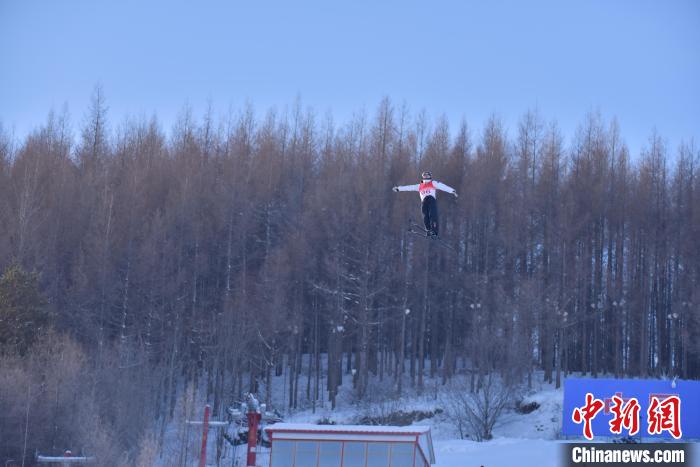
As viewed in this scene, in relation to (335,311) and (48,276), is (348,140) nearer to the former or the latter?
(335,311)

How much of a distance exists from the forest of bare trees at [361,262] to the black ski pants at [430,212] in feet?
71.0

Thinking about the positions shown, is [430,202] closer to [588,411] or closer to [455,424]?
[588,411]

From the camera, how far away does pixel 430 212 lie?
703 inches

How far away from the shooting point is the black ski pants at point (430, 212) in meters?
17.7

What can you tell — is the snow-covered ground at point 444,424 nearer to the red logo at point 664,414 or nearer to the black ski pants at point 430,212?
the red logo at point 664,414

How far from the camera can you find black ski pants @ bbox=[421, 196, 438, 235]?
58.2ft

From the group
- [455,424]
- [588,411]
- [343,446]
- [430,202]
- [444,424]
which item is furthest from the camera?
[444,424]

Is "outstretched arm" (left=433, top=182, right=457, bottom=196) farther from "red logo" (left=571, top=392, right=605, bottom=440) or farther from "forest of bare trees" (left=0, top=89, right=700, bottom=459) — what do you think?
"forest of bare trees" (left=0, top=89, right=700, bottom=459)

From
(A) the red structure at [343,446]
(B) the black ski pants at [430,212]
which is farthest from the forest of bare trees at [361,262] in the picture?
(B) the black ski pants at [430,212]

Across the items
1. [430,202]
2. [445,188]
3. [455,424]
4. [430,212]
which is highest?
[445,188]

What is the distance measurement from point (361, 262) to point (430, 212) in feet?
83.7

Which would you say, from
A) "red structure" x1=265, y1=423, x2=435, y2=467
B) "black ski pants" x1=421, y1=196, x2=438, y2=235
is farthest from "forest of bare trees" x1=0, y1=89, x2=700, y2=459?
"black ski pants" x1=421, y1=196, x2=438, y2=235

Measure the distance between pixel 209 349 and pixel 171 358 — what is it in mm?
1790

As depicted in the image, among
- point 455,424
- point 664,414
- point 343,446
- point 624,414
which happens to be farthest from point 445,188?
point 455,424
